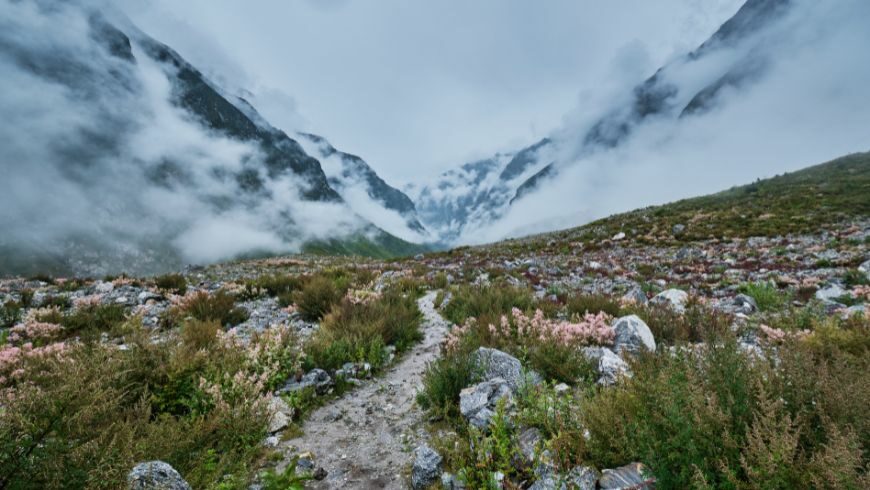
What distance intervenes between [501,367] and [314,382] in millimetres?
3004

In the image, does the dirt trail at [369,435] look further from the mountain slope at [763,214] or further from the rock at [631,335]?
the mountain slope at [763,214]

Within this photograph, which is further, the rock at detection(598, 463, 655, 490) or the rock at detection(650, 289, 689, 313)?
the rock at detection(650, 289, 689, 313)

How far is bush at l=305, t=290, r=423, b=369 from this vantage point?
6.42 metres

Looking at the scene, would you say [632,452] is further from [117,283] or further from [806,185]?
[806,185]

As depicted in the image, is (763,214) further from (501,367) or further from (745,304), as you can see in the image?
(501,367)

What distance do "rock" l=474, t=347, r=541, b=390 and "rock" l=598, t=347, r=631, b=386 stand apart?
816 mm

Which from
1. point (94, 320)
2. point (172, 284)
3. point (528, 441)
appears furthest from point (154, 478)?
point (172, 284)

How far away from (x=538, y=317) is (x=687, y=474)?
15.5ft

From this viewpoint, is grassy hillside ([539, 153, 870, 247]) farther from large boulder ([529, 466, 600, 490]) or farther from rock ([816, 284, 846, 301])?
large boulder ([529, 466, 600, 490])

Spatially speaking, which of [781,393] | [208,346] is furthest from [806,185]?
[208,346]

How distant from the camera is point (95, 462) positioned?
254 cm

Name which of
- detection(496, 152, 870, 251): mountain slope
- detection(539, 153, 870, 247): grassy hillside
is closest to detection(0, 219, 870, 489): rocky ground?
detection(496, 152, 870, 251): mountain slope

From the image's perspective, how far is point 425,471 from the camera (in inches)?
137

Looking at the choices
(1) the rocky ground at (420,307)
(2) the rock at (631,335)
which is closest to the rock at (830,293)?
(1) the rocky ground at (420,307)
